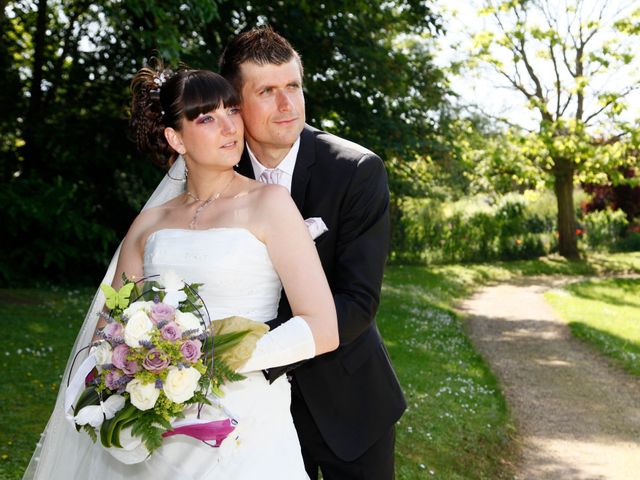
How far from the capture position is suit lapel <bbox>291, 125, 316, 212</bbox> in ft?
11.0

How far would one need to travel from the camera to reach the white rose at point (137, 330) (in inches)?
95.7

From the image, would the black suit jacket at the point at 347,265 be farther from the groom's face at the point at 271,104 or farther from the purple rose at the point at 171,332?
the purple rose at the point at 171,332

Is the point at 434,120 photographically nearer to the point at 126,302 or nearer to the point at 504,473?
the point at 504,473

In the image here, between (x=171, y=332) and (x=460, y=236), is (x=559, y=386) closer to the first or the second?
(x=171, y=332)

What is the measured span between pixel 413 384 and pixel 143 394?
688cm

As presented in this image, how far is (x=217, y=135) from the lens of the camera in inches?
121

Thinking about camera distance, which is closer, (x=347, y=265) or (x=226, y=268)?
(x=226, y=268)

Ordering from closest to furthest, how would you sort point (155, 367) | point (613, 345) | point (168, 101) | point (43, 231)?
point (155, 367) → point (168, 101) → point (613, 345) → point (43, 231)

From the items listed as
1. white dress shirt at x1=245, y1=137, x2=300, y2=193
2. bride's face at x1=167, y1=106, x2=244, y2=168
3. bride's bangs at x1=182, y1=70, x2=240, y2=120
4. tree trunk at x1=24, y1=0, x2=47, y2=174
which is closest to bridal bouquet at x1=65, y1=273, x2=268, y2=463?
bride's face at x1=167, y1=106, x2=244, y2=168

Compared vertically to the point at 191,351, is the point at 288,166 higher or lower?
higher

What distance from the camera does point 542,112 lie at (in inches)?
1005

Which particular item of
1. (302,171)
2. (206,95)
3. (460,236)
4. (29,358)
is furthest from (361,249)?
(460,236)

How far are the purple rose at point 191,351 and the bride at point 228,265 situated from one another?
290 mm

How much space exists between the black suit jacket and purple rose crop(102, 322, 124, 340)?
0.78 meters
